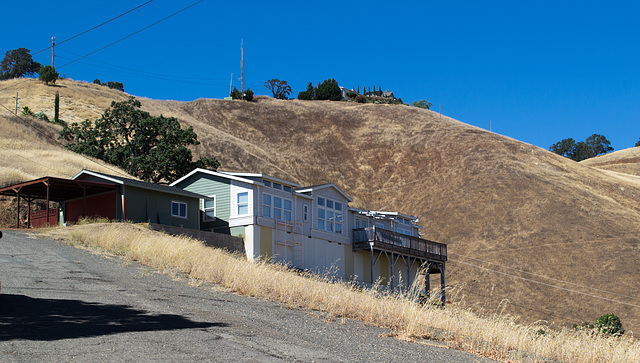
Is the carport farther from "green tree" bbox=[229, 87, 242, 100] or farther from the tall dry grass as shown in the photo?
"green tree" bbox=[229, 87, 242, 100]

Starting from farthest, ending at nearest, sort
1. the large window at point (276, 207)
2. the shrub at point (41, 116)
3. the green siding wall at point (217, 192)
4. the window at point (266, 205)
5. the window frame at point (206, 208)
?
1. the shrub at point (41, 116)
2. the window frame at point (206, 208)
3. the green siding wall at point (217, 192)
4. the large window at point (276, 207)
5. the window at point (266, 205)

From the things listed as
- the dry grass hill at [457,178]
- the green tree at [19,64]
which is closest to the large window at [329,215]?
the dry grass hill at [457,178]

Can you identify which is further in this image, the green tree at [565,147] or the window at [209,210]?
the green tree at [565,147]

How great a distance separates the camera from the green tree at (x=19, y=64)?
111 metres

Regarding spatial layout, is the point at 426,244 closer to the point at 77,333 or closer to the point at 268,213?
the point at 268,213

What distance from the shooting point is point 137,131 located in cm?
5741

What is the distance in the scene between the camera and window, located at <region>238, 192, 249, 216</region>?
114 ft

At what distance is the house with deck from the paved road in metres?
16.7

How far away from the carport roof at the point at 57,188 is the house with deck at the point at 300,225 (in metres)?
6.08

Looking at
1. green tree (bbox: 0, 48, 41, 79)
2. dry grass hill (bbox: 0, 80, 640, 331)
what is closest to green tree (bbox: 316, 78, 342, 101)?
dry grass hill (bbox: 0, 80, 640, 331)

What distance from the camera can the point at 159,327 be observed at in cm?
1096

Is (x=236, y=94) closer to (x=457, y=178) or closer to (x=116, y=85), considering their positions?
(x=116, y=85)

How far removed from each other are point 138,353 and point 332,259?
99.0 ft

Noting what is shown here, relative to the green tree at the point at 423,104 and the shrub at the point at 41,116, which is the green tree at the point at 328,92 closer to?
the green tree at the point at 423,104
